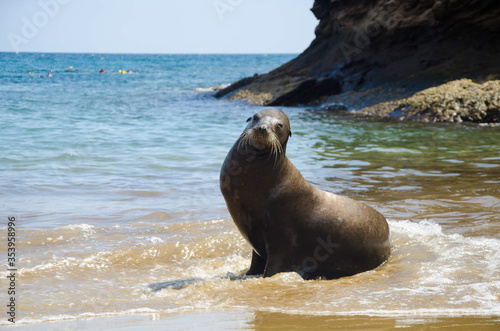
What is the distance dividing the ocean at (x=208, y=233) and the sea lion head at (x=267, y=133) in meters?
1.08

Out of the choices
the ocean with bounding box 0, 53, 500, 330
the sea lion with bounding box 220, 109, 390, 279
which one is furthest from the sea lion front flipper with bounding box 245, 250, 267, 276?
the ocean with bounding box 0, 53, 500, 330

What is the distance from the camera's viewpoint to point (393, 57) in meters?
20.2

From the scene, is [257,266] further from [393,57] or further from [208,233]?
[393,57]

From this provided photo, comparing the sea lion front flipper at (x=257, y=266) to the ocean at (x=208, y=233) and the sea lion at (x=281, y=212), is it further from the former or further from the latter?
the ocean at (x=208, y=233)

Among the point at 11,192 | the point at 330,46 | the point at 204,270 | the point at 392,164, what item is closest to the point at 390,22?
the point at 330,46

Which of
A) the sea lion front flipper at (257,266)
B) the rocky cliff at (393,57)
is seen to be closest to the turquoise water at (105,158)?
the sea lion front flipper at (257,266)

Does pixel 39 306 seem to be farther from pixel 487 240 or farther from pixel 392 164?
pixel 392 164

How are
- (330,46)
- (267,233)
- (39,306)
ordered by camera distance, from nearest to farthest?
(39,306)
(267,233)
(330,46)

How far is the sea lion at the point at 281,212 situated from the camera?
15.5 feet

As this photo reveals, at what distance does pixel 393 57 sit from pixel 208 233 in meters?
15.4

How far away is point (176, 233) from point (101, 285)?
1.85m

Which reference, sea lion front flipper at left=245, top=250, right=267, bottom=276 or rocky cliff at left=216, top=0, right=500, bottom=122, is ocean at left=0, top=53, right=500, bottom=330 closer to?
sea lion front flipper at left=245, top=250, right=267, bottom=276

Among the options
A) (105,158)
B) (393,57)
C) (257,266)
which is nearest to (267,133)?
(257,266)

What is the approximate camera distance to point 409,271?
201 inches
